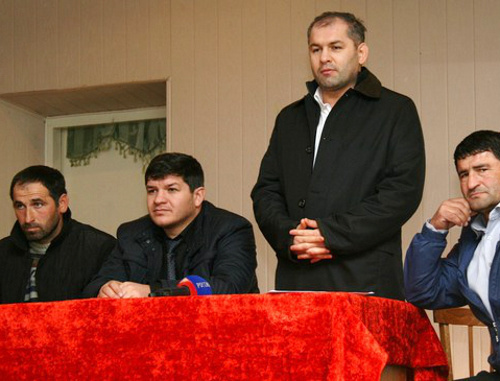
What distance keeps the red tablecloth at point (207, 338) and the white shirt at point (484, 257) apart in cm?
35

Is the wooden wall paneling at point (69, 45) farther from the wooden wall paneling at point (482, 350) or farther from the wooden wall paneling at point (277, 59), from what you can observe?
the wooden wall paneling at point (482, 350)

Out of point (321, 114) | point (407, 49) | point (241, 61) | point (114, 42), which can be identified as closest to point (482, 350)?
point (407, 49)

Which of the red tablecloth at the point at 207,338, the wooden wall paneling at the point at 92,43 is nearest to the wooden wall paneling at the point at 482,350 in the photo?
the red tablecloth at the point at 207,338

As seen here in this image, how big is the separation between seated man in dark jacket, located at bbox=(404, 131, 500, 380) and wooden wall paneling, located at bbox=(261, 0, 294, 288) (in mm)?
1917

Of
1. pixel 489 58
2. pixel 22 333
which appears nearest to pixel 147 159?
pixel 489 58

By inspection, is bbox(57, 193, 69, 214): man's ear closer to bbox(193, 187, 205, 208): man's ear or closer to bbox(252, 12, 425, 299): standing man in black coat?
bbox(193, 187, 205, 208): man's ear

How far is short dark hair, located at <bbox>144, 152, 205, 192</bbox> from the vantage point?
285cm

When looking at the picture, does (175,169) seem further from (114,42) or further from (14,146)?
(14,146)

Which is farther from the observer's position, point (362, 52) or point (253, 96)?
point (253, 96)

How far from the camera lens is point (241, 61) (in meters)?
4.30

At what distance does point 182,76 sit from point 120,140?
83 cm

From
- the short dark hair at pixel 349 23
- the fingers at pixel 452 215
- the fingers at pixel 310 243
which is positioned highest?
the short dark hair at pixel 349 23

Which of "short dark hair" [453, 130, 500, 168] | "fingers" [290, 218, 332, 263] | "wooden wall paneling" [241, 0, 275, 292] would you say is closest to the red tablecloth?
"fingers" [290, 218, 332, 263]

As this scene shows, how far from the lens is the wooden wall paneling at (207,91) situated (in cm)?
431
